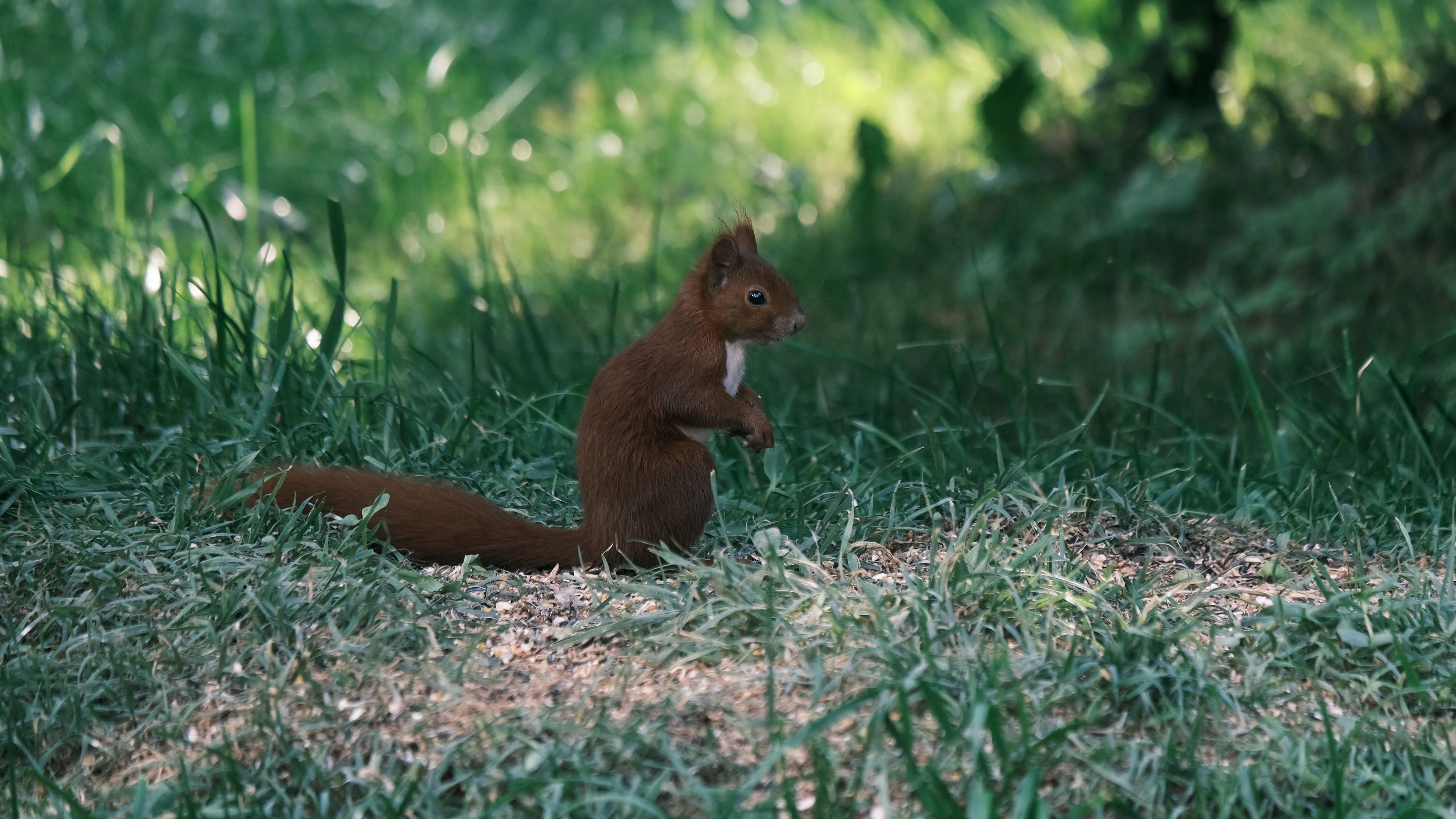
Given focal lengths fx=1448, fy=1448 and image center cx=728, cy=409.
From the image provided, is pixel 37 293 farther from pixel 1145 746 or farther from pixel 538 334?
pixel 1145 746

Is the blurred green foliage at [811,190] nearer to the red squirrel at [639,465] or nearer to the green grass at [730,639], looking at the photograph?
the green grass at [730,639]

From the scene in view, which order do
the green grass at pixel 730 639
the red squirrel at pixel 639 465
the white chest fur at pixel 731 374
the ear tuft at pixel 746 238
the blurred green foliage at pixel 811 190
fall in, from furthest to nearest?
the blurred green foliage at pixel 811 190 < the ear tuft at pixel 746 238 < the white chest fur at pixel 731 374 < the red squirrel at pixel 639 465 < the green grass at pixel 730 639

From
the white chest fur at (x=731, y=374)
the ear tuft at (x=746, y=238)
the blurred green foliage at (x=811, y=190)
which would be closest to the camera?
the white chest fur at (x=731, y=374)

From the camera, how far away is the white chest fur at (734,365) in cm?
302

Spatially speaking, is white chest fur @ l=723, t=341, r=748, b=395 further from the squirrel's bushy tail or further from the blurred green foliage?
the blurred green foliage

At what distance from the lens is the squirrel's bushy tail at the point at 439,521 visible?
2912mm

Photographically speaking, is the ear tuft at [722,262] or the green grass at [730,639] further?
the ear tuft at [722,262]

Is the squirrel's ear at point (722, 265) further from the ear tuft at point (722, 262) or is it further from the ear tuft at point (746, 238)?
the ear tuft at point (746, 238)

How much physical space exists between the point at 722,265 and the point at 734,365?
0.21 meters

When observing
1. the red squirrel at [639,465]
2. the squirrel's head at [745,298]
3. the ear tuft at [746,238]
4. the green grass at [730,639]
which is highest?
the ear tuft at [746,238]

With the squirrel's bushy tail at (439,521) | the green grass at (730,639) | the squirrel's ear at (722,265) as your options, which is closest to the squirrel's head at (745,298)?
the squirrel's ear at (722,265)

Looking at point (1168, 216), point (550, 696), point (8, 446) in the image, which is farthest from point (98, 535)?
point (1168, 216)

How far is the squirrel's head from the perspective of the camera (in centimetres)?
300

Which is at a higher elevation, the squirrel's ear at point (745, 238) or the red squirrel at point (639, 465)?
the squirrel's ear at point (745, 238)
